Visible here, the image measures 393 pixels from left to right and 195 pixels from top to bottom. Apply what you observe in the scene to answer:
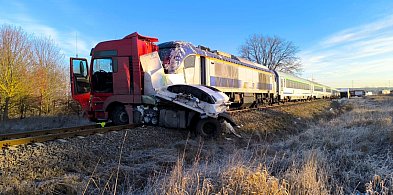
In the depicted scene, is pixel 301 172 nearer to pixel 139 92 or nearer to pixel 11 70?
pixel 139 92

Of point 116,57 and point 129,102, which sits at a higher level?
point 116,57

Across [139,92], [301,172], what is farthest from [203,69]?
[301,172]

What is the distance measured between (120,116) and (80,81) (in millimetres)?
2120

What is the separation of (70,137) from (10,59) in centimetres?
2042

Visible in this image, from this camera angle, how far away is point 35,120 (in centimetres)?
2197

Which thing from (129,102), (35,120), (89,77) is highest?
(89,77)

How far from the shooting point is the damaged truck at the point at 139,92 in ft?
28.7

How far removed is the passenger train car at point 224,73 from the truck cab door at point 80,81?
2.97 meters

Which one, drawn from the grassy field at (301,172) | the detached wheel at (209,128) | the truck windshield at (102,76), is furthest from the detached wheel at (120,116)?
the grassy field at (301,172)

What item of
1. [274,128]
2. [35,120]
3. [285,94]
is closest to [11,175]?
[274,128]

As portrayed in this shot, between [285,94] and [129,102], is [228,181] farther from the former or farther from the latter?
[285,94]

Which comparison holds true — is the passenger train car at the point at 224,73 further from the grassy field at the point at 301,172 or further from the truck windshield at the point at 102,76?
the grassy field at the point at 301,172

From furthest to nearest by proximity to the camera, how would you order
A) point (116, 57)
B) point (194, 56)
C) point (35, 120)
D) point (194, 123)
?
point (35, 120) < point (194, 56) < point (116, 57) < point (194, 123)

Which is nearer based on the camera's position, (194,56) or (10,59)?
(194,56)
